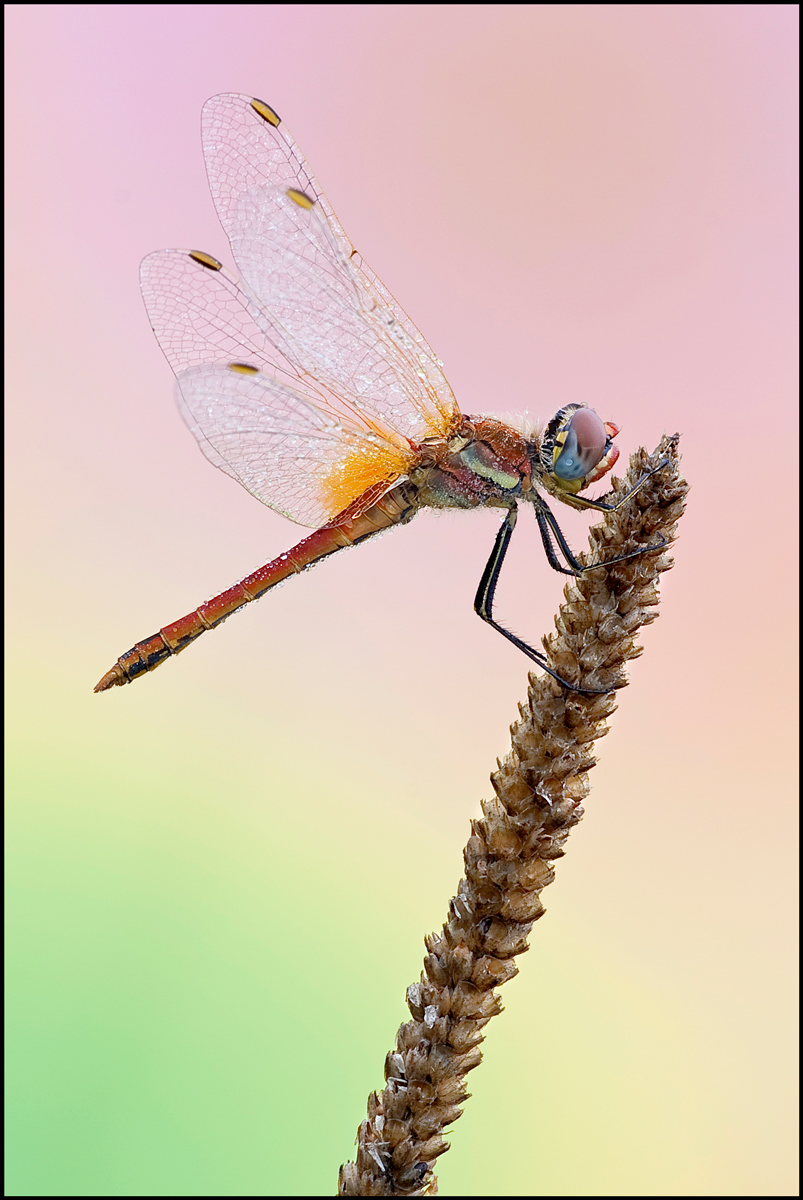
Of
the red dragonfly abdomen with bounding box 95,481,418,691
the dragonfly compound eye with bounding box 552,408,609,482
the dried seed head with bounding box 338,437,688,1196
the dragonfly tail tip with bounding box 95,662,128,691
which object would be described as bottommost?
the dried seed head with bounding box 338,437,688,1196

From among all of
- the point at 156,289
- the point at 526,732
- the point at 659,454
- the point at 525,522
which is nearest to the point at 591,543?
the point at 659,454

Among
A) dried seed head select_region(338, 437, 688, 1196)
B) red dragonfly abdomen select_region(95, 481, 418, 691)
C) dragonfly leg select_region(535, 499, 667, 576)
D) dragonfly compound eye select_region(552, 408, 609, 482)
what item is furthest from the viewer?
red dragonfly abdomen select_region(95, 481, 418, 691)

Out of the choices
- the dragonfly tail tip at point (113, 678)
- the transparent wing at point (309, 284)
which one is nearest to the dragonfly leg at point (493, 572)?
the transparent wing at point (309, 284)

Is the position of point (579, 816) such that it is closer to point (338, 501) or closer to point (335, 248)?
point (338, 501)

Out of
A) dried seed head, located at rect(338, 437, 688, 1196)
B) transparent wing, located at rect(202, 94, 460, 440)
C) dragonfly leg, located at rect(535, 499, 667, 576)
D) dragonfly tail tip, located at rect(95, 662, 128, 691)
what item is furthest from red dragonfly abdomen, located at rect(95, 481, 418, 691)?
dried seed head, located at rect(338, 437, 688, 1196)

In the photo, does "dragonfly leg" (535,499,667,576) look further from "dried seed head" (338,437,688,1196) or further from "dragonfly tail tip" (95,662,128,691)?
"dragonfly tail tip" (95,662,128,691)

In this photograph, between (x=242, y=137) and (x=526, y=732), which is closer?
(x=526, y=732)

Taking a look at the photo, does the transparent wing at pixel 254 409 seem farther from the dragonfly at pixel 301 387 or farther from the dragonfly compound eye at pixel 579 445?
the dragonfly compound eye at pixel 579 445

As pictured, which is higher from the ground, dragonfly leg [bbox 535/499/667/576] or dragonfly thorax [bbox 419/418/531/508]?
dragonfly thorax [bbox 419/418/531/508]
